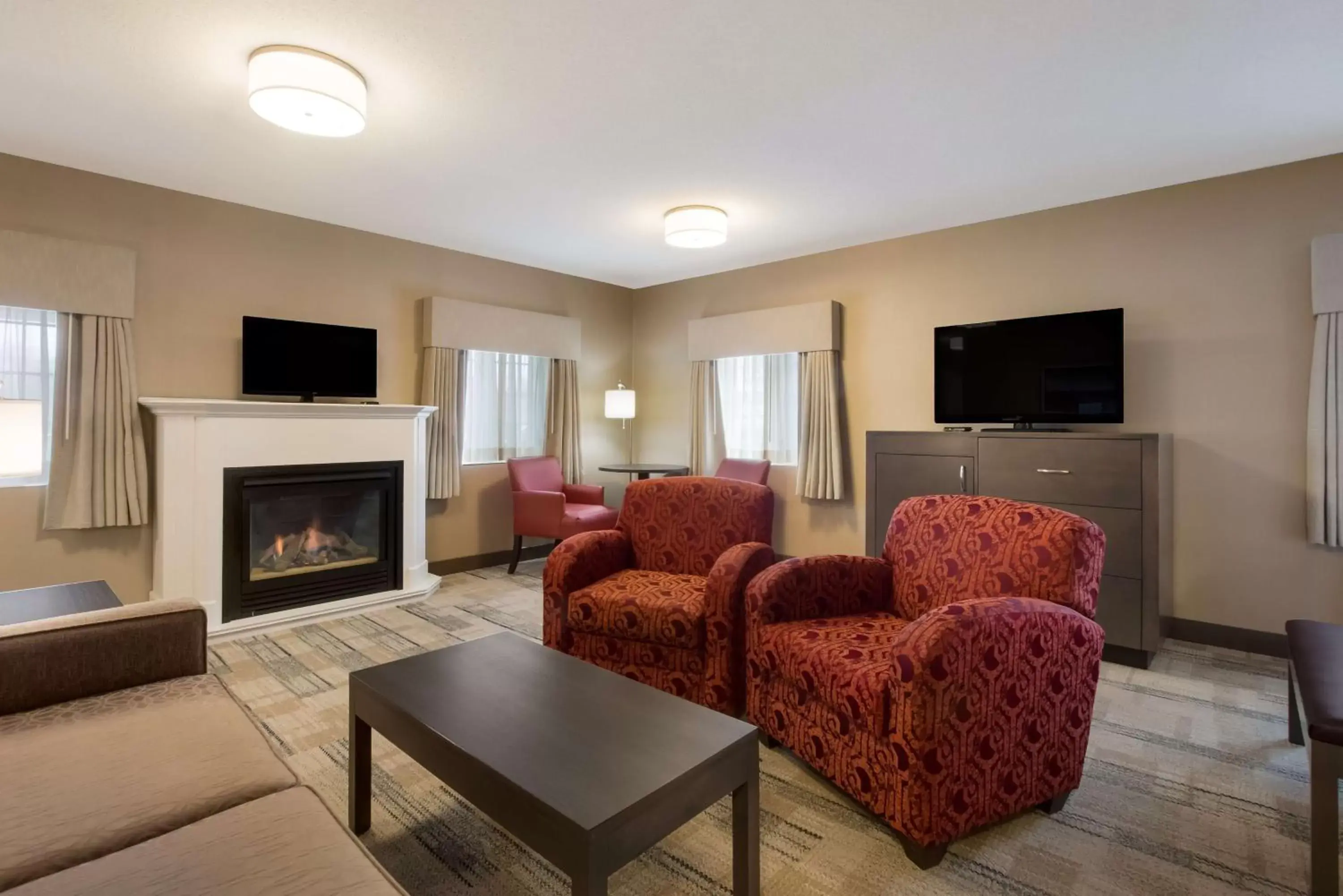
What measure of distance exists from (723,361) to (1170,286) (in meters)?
3.09

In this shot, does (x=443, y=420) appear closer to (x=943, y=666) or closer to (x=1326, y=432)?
(x=943, y=666)

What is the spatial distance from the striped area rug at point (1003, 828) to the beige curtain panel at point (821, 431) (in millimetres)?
2259

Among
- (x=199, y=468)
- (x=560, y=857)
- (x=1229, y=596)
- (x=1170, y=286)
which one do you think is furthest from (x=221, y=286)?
(x=1229, y=596)

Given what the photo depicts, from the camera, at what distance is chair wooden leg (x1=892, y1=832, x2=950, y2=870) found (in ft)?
5.41

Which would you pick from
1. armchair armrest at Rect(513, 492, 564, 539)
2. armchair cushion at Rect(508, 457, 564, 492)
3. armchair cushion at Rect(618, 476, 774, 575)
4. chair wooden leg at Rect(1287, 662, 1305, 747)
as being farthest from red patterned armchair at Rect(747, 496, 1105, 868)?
armchair cushion at Rect(508, 457, 564, 492)

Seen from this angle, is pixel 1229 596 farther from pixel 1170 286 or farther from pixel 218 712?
pixel 218 712

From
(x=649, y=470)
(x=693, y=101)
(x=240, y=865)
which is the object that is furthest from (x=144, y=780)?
(x=649, y=470)

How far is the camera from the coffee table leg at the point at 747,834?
4.72 feet

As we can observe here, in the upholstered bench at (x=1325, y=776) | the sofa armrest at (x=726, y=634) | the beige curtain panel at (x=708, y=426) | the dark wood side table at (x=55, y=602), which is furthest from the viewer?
the beige curtain panel at (x=708, y=426)

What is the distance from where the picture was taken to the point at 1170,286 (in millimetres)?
3465

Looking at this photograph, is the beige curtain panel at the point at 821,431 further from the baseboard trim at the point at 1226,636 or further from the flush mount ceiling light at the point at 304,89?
the flush mount ceiling light at the point at 304,89

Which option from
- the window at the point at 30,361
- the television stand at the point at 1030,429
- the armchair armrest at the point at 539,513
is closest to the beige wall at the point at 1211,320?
the television stand at the point at 1030,429

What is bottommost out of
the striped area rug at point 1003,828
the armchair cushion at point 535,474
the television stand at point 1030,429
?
the striped area rug at point 1003,828

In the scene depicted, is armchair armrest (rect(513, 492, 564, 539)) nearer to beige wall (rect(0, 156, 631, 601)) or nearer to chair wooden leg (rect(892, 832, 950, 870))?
beige wall (rect(0, 156, 631, 601))
